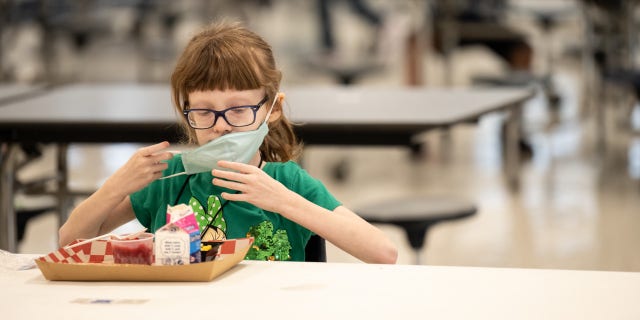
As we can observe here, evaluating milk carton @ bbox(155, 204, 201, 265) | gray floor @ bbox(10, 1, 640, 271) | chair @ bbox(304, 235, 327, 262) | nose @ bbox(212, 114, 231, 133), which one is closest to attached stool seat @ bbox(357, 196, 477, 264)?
gray floor @ bbox(10, 1, 640, 271)

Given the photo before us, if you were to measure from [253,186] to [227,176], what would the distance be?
46mm

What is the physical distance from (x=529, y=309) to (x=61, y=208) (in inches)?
97.2

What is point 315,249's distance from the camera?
1913mm

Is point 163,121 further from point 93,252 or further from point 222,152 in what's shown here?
point 93,252

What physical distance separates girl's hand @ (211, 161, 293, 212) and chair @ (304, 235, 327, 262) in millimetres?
274

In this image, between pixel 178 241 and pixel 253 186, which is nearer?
pixel 178 241

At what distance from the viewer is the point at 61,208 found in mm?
3471

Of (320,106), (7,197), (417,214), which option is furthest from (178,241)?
(320,106)

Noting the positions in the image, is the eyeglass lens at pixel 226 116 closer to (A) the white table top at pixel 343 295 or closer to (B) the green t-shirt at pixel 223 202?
(B) the green t-shirt at pixel 223 202

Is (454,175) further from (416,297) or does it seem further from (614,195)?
(416,297)

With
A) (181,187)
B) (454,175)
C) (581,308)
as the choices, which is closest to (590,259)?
(454,175)

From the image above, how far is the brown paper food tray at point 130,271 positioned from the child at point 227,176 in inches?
8.0

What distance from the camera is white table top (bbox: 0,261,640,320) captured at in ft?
4.23

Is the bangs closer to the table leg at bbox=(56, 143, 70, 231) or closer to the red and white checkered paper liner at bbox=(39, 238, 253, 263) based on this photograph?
the red and white checkered paper liner at bbox=(39, 238, 253, 263)
